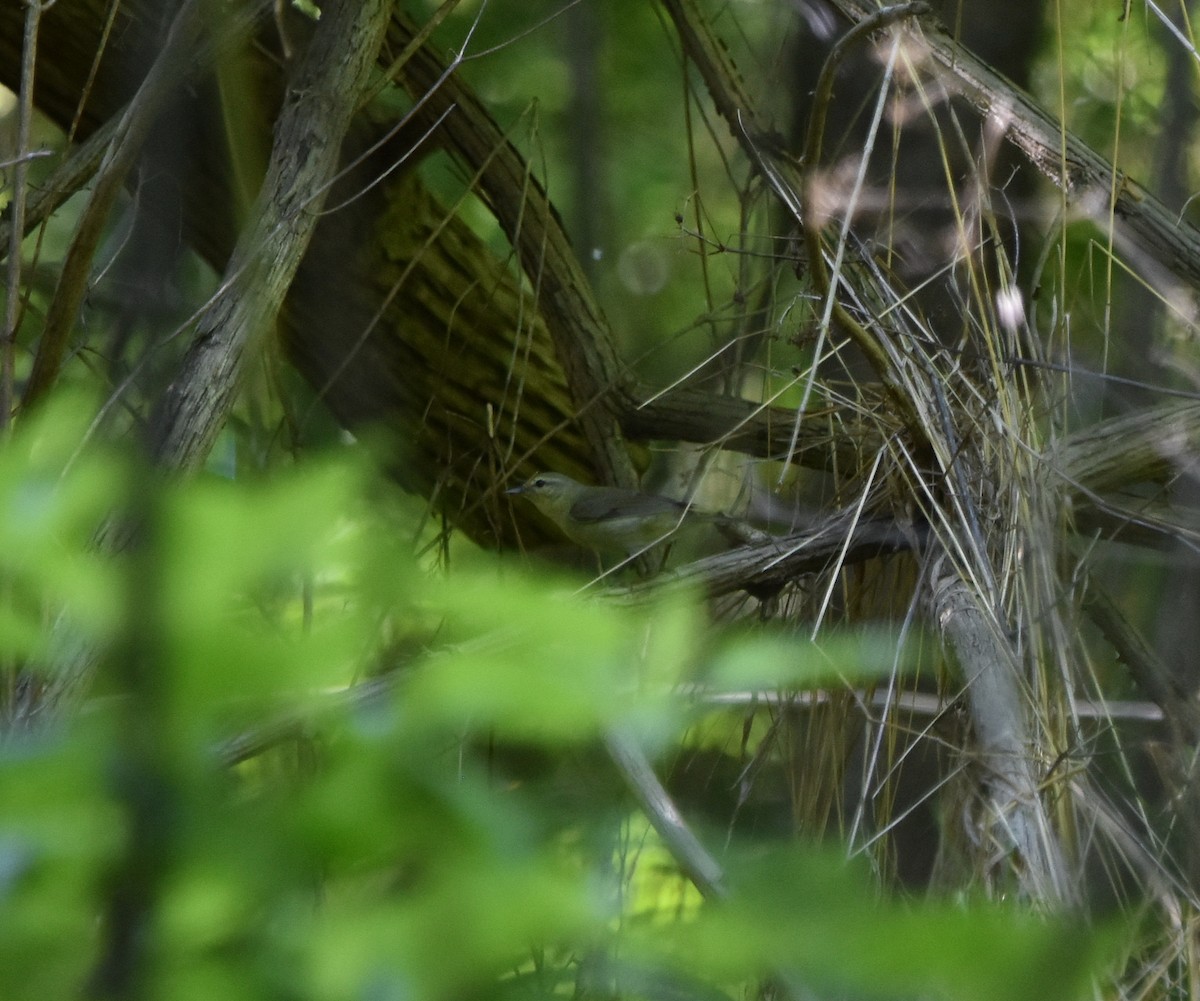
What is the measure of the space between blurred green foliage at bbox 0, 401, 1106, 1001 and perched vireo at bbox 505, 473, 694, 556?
2199mm

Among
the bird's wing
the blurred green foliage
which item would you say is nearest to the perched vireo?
the bird's wing

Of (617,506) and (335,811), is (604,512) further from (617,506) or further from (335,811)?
(335,811)

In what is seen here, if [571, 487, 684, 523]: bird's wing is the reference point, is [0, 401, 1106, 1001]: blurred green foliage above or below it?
above

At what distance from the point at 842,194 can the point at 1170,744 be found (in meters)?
1.16

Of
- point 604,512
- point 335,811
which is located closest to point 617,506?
point 604,512

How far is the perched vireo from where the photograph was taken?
8.98 ft

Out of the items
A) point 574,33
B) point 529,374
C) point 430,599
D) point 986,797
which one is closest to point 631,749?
point 430,599

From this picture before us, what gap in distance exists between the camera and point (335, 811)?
41cm

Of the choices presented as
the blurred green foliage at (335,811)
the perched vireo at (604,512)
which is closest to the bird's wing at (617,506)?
the perched vireo at (604,512)

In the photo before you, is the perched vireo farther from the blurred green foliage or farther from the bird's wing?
the blurred green foliage

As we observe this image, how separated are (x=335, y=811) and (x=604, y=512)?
2.39 metres

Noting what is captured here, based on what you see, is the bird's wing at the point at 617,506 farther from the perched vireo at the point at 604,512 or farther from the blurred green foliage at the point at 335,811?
the blurred green foliage at the point at 335,811

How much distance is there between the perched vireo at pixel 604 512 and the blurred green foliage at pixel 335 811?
2.20 m

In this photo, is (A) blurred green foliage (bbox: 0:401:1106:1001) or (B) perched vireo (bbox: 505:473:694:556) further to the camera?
(B) perched vireo (bbox: 505:473:694:556)
